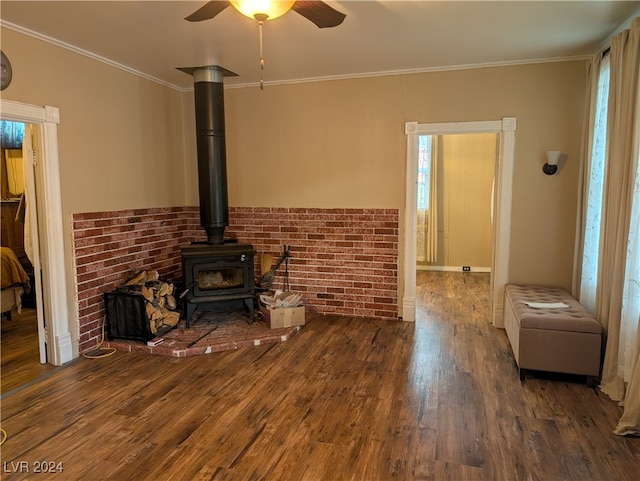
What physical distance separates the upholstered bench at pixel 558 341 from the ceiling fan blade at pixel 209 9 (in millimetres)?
2931

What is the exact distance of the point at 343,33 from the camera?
3.32m

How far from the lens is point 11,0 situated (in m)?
2.71

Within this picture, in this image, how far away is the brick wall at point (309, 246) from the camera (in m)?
4.48

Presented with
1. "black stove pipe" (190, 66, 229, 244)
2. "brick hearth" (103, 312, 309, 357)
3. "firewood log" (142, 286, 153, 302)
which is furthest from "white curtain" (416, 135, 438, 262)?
"firewood log" (142, 286, 153, 302)

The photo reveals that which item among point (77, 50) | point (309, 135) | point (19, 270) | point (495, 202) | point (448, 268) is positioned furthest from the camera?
point (448, 268)

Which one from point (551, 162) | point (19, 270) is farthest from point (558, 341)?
point (19, 270)

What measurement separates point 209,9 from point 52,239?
228 cm

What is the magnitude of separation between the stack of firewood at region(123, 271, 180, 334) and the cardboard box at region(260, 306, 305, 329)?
0.89m

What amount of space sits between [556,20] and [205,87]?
3024 mm

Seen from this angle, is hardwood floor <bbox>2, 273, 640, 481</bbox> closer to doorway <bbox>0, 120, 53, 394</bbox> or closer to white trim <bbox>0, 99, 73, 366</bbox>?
white trim <bbox>0, 99, 73, 366</bbox>

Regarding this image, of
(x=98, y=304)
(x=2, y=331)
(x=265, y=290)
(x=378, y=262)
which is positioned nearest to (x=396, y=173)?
(x=378, y=262)

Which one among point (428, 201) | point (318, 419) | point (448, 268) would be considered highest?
point (428, 201)

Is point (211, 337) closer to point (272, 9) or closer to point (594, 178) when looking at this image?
point (272, 9)

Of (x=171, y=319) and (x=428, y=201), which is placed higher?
(x=428, y=201)
